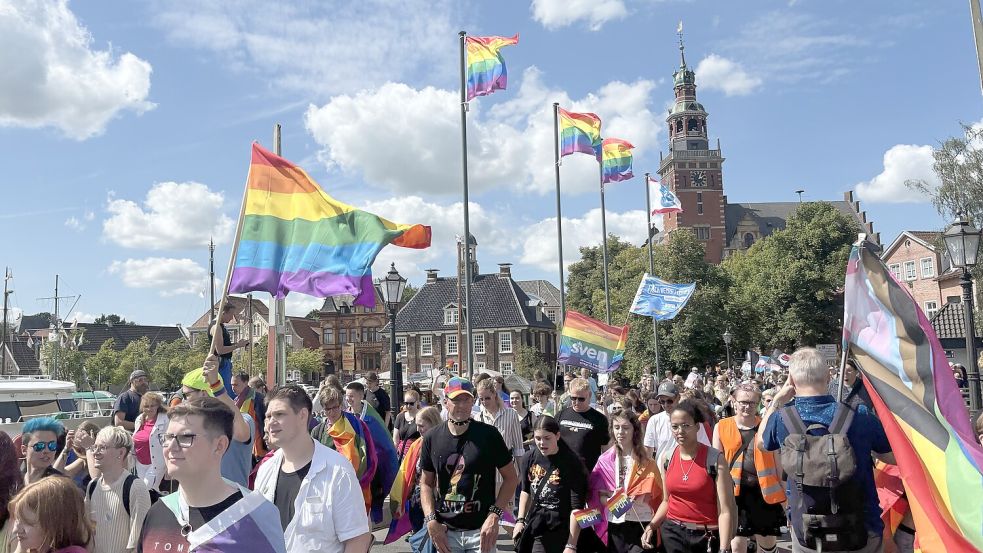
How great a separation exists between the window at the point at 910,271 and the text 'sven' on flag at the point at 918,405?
6257 centimetres

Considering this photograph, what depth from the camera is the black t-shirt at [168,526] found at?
121 inches

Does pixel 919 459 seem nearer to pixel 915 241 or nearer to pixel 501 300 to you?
pixel 915 241

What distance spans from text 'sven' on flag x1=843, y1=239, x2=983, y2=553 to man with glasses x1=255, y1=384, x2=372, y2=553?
291 centimetres

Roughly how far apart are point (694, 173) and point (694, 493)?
10024cm

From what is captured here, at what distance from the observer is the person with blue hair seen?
5695mm

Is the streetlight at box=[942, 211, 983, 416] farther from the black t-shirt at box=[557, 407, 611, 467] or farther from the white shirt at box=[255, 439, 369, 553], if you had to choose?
the white shirt at box=[255, 439, 369, 553]

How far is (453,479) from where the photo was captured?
19.8ft

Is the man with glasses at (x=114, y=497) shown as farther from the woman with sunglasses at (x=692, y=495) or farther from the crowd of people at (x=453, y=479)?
the woman with sunglasses at (x=692, y=495)

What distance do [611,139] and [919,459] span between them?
23.6 m

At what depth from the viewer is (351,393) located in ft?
27.4

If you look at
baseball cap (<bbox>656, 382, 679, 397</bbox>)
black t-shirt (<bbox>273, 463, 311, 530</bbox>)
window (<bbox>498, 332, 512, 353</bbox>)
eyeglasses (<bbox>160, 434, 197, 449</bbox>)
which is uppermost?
window (<bbox>498, 332, 512, 353</bbox>)

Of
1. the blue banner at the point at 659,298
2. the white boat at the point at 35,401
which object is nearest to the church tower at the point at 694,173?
the blue banner at the point at 659,298

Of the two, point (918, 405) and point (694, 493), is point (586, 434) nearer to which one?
point (694, 493)

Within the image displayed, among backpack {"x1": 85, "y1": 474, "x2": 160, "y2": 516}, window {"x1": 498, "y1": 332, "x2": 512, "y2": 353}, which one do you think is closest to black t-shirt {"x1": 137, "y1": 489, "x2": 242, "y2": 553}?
backpack {"x1": 85, "y1": 474, "x2": 160, "y2": 516}
